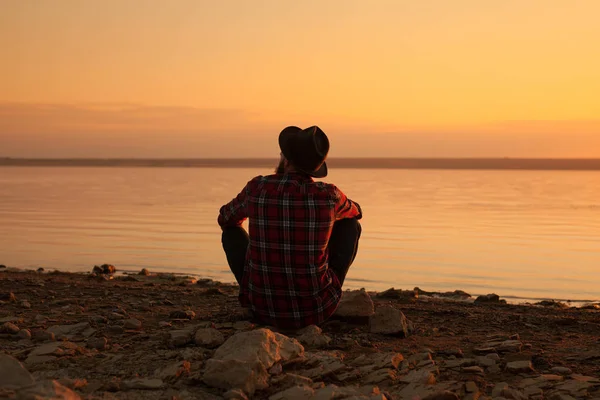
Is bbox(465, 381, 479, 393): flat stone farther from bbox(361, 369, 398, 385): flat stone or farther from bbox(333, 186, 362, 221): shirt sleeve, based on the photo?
bbox(333, 186, 362, 221): shirt sleeve

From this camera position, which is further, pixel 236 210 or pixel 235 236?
pixel 235 236

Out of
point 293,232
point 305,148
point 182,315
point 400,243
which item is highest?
point 305,148

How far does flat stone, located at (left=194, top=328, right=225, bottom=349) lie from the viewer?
493 centimetres

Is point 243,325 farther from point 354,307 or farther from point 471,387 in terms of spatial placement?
point 471,387

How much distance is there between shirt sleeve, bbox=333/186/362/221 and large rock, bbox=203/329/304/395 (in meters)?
1.12

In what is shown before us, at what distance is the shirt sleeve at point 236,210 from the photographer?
17.2 ft

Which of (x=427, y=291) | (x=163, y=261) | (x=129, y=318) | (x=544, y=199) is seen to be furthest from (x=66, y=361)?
(x=544, y=199)

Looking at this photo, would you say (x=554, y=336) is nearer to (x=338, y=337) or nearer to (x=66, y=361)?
(x=338, y=337)

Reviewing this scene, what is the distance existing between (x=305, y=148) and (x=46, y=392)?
2.43m

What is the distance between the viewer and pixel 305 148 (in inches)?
200

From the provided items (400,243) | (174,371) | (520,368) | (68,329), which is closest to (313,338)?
(174,371)

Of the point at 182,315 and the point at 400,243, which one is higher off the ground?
the point at 182,315

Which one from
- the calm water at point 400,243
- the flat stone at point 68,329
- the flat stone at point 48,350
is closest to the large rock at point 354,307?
the flat stone at point 68,329

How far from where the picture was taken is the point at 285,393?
391 cm
